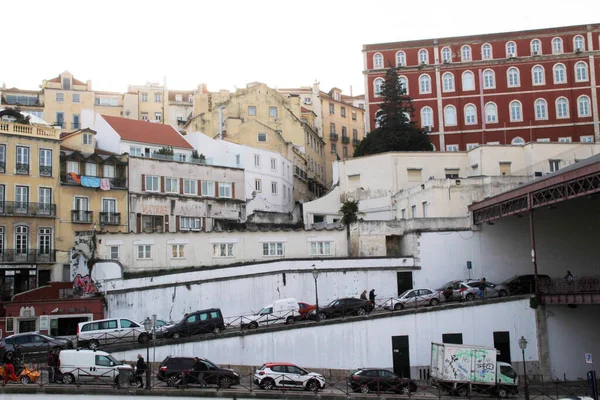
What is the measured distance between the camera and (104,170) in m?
60.8

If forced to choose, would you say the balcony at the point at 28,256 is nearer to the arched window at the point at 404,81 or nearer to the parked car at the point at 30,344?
the parked car at the point at 30,344

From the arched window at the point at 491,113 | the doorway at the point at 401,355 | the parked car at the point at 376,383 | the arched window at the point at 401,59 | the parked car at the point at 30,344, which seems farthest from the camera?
the arched window at the point at 401,59

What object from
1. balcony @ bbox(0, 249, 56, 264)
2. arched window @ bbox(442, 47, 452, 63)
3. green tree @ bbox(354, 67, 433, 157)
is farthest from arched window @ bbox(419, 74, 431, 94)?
balcony @ bbox(0, 249, 56, 264)

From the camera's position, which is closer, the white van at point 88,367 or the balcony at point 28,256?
the white van at point 88,367

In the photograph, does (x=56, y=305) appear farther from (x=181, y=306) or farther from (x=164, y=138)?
(x=164, y=138)

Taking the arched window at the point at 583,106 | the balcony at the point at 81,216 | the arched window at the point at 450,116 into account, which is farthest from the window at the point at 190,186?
the arched window at the point at 583,106

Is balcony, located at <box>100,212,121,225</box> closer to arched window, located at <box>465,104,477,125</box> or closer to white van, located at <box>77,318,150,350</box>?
white van, located at <box>77,318,150,350</box>

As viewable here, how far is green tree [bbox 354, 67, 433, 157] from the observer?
72250mm

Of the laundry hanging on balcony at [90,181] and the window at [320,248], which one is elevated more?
the laundry hanging on balcony at [90,181]

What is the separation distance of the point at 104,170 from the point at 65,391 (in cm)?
3035

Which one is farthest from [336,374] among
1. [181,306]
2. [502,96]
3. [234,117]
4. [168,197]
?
[502,96]

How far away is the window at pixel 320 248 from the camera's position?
2203 inches

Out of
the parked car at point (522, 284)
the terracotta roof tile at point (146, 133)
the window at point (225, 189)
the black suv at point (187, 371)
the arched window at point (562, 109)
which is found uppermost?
the arched window at point (562, 109)

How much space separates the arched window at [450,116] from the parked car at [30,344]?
5328 cm
